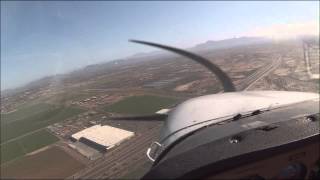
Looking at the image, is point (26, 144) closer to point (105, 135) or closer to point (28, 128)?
point (28, 128)

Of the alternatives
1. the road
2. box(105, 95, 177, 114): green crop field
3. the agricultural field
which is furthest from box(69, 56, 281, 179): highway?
the agricultural field

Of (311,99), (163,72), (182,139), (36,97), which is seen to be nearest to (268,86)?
(163,72)

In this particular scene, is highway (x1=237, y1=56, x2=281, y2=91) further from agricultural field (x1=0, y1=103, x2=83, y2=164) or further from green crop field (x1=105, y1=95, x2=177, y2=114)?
agricultural field (x1=0, y1=103, x2=83, y2=164)

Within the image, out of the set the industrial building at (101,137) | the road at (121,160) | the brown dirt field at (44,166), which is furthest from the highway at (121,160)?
the brown dirt field at (44,166)

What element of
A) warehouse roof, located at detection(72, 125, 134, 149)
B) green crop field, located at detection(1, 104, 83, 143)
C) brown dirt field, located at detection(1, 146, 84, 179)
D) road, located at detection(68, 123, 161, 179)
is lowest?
brown dirt field, located at detection(1, 146, 84, 179)

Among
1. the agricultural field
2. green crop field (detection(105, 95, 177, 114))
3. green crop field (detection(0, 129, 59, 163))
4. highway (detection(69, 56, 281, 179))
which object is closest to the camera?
highway (detection(69, 56, 281, 179))

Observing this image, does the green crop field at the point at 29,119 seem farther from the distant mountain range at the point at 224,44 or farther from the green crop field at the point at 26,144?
the distant mountain range at the point at 224,44

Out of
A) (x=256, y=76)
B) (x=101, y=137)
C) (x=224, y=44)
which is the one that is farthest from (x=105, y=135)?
(x=224, y=44)

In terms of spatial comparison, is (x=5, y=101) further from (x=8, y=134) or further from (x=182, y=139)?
(x=182, y=139)
